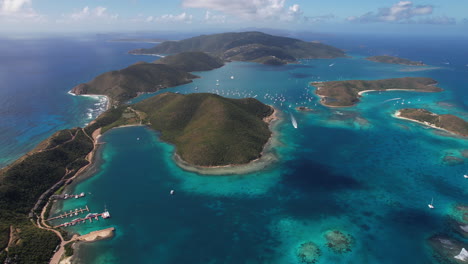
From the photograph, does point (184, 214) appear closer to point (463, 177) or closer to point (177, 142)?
point (177, 142)

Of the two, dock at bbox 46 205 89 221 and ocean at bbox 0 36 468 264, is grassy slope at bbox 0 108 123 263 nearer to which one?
dock at bbox 46 205 89 221

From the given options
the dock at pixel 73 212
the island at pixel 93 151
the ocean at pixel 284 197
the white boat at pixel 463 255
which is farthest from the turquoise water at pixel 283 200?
the island at pixel 93 151

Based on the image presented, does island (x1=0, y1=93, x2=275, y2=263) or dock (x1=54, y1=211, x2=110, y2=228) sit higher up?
island (x1=0, y1=93, x2=275, y2=263)

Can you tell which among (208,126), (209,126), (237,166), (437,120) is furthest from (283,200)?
(437,120)

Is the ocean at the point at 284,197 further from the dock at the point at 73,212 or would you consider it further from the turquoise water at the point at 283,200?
the dock at the point at 73,212

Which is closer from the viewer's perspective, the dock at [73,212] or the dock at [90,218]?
the dock at [90,218]

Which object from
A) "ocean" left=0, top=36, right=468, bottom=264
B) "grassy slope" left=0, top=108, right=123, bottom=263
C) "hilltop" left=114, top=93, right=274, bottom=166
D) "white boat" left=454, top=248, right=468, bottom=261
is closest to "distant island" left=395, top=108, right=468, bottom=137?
"ocean" left=0, top=36, right=468, bottom=264
